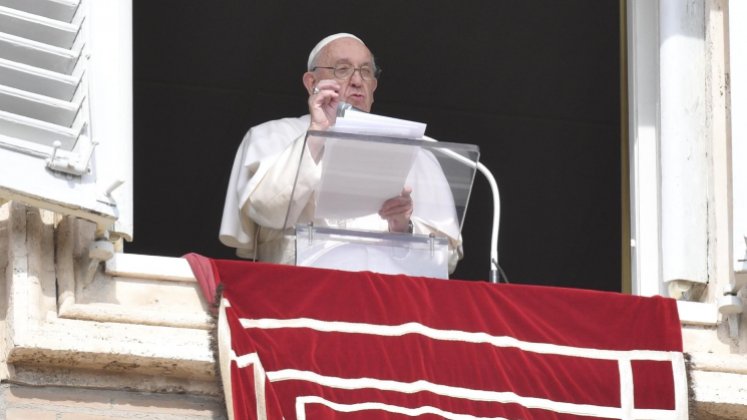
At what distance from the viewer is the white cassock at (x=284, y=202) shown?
23.8 feet

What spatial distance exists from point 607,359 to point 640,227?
81cm

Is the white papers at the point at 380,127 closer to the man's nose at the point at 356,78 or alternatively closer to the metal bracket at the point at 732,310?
the metal bracket at the point at 732,310

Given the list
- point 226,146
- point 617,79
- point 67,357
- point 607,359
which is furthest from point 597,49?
point 67,357

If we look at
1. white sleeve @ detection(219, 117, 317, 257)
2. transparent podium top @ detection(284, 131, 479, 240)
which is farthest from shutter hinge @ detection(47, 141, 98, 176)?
white sleeve @ detection(219, 117, 317, 257)

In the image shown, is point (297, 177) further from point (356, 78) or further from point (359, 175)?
point (356, 78)

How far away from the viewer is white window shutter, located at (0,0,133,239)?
21.8 ft

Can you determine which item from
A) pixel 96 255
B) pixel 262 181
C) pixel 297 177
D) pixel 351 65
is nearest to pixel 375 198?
pixel 297 177

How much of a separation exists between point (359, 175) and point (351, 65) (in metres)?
1.09

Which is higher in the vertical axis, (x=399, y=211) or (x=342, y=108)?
(x=342, y=108)

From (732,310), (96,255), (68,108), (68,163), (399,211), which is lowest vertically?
(732,310)

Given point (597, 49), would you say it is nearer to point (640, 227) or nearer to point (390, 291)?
point (640, 227)

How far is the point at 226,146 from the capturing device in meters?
10.0

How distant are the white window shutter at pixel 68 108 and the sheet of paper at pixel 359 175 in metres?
0.50

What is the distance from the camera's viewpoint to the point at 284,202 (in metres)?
7.37
